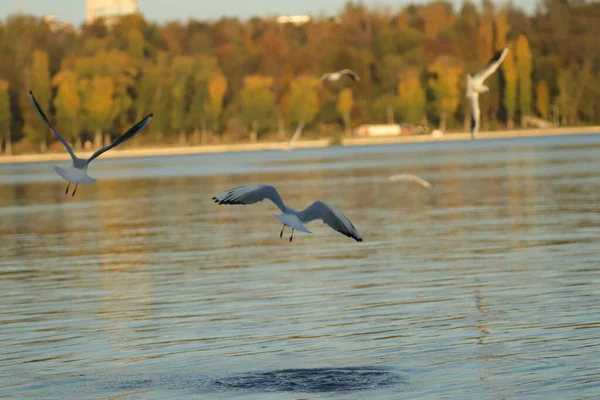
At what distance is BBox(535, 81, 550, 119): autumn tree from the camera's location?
162875 mm

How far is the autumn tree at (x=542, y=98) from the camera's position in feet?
534

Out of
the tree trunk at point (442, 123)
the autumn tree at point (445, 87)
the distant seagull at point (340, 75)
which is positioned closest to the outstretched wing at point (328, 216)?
the distant seagull at point (340, 75)

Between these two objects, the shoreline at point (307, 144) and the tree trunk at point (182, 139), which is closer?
the shoreline at point (307, 144)

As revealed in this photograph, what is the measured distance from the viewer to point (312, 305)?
24.3 m

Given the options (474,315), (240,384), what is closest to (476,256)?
(474,315)

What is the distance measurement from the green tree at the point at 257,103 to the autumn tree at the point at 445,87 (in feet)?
66.5

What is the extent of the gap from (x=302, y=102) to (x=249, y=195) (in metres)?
146

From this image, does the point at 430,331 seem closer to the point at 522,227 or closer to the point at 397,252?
the point at 397,252

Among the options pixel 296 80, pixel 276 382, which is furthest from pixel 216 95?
pixel 276 382

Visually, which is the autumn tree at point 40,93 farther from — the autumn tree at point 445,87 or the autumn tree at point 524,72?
the autumn tree at point 524,72

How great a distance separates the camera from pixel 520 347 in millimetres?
19250

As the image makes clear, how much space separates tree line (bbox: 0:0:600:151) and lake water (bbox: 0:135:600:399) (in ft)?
355

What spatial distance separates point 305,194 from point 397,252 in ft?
84.6

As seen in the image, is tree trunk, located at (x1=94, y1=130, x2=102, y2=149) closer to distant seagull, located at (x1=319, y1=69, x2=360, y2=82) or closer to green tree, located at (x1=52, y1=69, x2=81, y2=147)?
green tree, located at (x1=52, y1=69, x2=81, y2=147)
